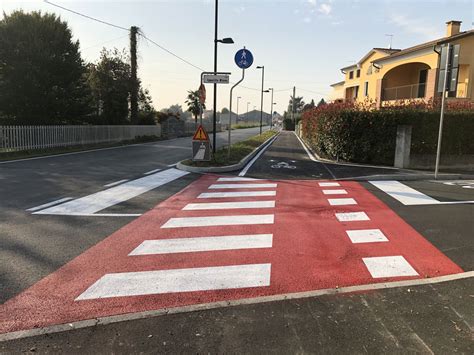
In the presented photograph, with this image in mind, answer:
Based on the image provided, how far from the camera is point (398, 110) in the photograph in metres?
14.8

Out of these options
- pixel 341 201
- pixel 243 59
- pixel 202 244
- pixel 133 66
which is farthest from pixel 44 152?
pixel 202 244

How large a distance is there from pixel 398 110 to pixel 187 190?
908 centimetres

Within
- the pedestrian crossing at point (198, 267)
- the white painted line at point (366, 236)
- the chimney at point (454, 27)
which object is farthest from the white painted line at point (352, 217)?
the chimney at point (454, 27)

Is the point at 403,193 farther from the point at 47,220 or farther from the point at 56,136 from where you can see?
the point at 56,136

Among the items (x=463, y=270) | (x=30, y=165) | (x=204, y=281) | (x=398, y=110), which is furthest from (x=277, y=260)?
(x=30, y=165)

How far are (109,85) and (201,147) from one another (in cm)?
2118

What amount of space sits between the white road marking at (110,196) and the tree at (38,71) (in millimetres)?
16843

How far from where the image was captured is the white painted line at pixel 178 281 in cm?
410

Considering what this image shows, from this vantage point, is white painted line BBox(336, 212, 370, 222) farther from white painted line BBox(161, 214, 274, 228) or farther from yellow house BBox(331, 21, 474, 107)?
yellow house BBox(331, 21, 474, 107)

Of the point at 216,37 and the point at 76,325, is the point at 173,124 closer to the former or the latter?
the point at 216,37

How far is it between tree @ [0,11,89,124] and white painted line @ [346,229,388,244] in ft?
79.7

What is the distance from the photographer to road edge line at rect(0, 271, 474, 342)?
10.9 ft

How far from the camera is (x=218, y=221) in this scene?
6875mm

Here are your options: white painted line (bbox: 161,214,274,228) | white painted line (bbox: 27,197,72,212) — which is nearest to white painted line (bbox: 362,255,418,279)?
white painted line (bbox: 161,214,274,228)
